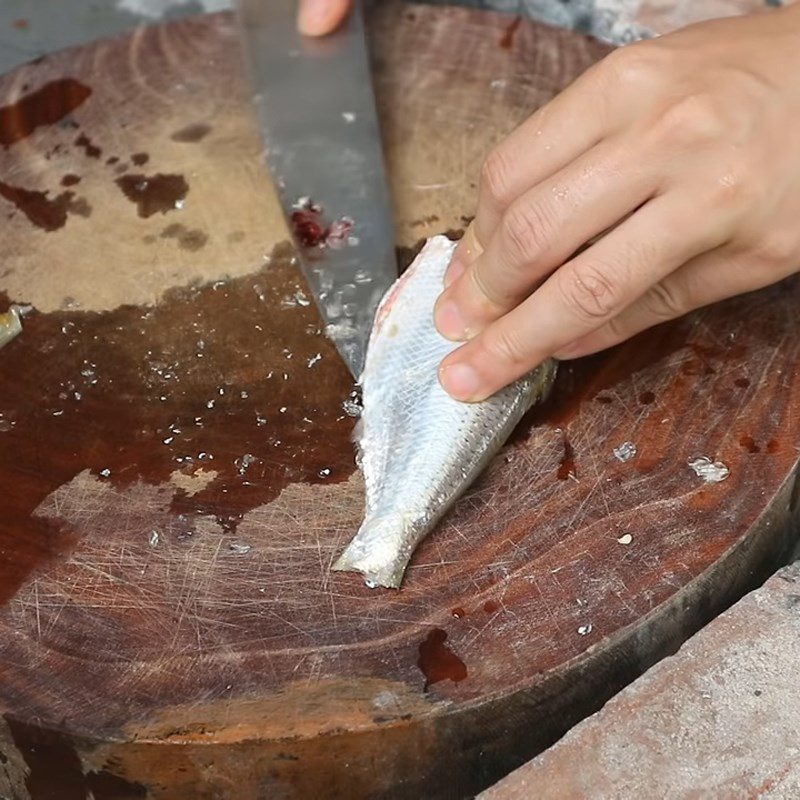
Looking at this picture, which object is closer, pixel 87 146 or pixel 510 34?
pixel 87 146

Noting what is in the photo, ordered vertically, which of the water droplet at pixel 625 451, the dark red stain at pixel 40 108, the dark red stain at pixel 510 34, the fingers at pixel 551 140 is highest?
the fingers at pixel 551 140

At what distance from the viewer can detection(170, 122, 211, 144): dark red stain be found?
8.09 feet

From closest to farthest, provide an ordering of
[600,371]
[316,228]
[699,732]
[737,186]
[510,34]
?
[699,732] < [737,186] < [600,371] < [316,228] < [510,34]

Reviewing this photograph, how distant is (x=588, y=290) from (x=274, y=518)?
580 mm

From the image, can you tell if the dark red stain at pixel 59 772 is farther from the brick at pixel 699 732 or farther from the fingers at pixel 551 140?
the fingers at pixel 551 140

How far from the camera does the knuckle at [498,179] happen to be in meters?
1.80

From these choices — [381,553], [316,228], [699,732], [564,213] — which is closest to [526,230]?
[564,213]

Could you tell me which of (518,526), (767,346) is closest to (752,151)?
(767,346)

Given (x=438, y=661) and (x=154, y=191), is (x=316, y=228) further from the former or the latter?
(x=438, y=661)

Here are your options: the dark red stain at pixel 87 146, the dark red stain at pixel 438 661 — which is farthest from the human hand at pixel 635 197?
the dark red stain at pixel 87 146

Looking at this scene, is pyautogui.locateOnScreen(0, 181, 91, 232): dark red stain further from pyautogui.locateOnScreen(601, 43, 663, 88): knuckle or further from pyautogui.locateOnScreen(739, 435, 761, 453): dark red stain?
pyautogui.locateOnScreen(739, 435, 761, 453): dark red stain

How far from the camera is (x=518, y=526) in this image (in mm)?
1786

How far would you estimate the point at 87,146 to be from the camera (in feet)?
8.04

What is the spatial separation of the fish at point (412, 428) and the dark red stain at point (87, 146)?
31.1 inches
